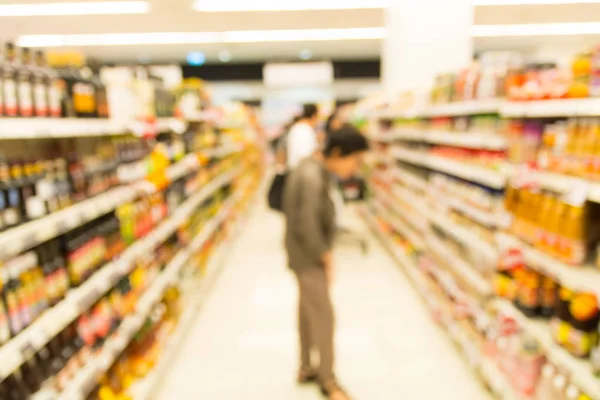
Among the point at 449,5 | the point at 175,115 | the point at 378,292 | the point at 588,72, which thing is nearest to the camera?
the point at 588,72

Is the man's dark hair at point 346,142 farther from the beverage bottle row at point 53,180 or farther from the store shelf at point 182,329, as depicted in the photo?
the store shelf at point 182,329

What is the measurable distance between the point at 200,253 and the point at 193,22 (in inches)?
204

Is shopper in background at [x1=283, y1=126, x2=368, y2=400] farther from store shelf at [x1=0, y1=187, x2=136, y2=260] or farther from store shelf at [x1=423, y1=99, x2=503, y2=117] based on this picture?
store shelf at [x1=0, y1=187, x2=136, y2=260]

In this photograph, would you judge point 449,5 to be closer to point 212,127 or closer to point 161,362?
point 212,127

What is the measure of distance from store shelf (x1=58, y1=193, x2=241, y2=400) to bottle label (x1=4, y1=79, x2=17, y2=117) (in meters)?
1.21

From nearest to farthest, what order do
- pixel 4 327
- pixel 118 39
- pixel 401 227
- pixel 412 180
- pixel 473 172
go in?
pixel 4 327 → pixel 473 172 → pixel 412 180 → pixel 401 227 → pixel 118 39

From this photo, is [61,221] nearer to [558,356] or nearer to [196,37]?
[558,356]

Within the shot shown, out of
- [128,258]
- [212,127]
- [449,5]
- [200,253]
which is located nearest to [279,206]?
[200,253]

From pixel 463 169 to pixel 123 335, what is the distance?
2.51m

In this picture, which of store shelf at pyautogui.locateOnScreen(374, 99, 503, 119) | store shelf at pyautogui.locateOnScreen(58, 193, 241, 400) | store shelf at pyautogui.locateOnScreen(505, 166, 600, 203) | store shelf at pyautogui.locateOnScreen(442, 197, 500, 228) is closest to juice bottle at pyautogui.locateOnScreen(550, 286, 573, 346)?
store shelf at pyautogui.locateOnScreen(505, 166, 600, 203)

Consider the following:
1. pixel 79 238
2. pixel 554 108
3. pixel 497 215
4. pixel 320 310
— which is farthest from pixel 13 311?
pixel 497 215

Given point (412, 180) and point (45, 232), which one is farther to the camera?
point (412, 180)

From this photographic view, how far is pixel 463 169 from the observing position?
351cm

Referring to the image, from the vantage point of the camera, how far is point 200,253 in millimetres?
5281
